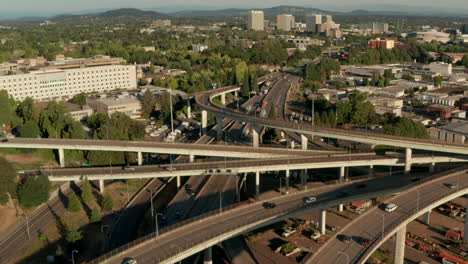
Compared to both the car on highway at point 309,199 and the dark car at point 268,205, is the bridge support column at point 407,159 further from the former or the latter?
the dark car at point 268,205

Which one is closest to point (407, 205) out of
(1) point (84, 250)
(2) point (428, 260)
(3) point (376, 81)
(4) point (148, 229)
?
(2) point (428, 260)

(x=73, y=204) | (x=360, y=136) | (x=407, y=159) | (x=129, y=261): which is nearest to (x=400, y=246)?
(x=407, y=159)

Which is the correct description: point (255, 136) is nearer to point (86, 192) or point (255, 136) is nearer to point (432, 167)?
point (432, 167)

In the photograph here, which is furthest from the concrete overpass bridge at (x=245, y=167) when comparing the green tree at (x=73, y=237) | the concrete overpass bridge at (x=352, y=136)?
the green tree at (x=73, y=237)

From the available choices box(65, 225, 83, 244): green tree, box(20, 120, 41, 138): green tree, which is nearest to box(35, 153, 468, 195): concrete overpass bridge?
box(65, 225, 83, 244): green tree

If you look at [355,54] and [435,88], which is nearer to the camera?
[435,88]

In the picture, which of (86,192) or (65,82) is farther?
(65,82)

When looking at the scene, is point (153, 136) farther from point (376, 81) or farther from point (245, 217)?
point (376, 81)
